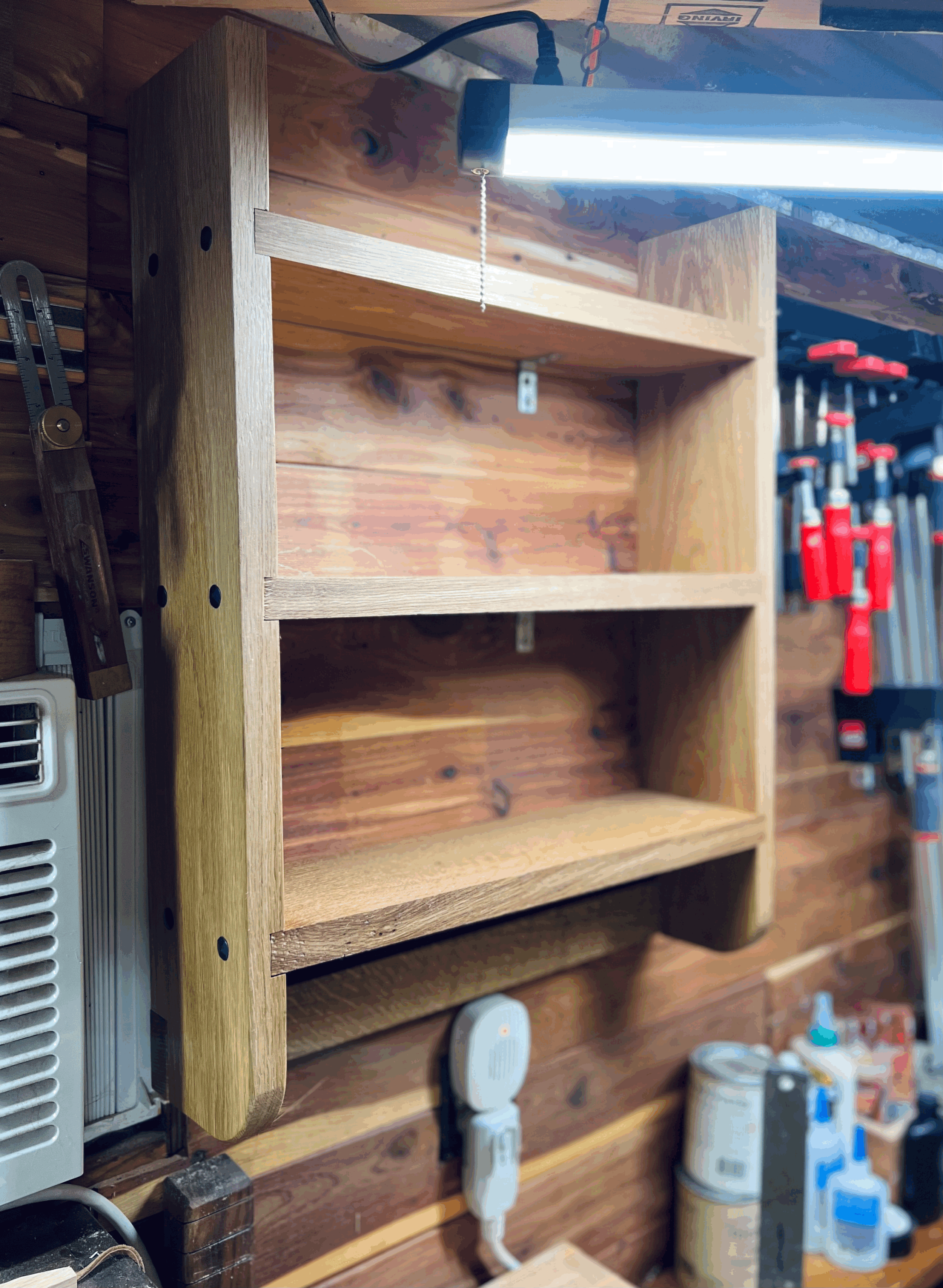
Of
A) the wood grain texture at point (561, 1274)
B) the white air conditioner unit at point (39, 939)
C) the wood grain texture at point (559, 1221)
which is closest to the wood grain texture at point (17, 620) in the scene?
the white air conditioner unit at point (39, 939)

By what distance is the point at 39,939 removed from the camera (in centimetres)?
83

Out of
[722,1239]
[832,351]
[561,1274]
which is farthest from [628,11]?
[722,1239]

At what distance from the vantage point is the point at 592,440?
1.41m

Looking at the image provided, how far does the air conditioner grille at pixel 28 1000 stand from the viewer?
2.63ft

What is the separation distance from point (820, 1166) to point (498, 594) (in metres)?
1.33

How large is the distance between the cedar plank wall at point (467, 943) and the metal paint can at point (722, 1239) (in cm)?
10

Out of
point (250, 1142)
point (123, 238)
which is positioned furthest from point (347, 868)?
point (123, 238)

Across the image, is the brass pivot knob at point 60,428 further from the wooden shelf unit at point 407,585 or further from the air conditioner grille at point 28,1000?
the air conditioner grille at point 28,1000

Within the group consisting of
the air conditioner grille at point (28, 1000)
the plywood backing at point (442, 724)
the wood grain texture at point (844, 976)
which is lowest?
the wood grain texture at point (844, 976)

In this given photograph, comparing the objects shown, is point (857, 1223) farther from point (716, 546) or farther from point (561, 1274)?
point (716, 546)

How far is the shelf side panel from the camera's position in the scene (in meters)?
1.32

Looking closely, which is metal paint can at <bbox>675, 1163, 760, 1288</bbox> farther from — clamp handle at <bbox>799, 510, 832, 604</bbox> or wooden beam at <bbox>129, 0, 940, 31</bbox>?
wooden beam at <bbox>129, 0, 940, 31</bbox>

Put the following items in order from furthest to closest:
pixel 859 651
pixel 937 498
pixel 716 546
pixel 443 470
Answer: pixel 937 498, pixel 859 651, pixel 716 546, pixel 443 470

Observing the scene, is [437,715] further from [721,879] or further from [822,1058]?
[822,1058]
